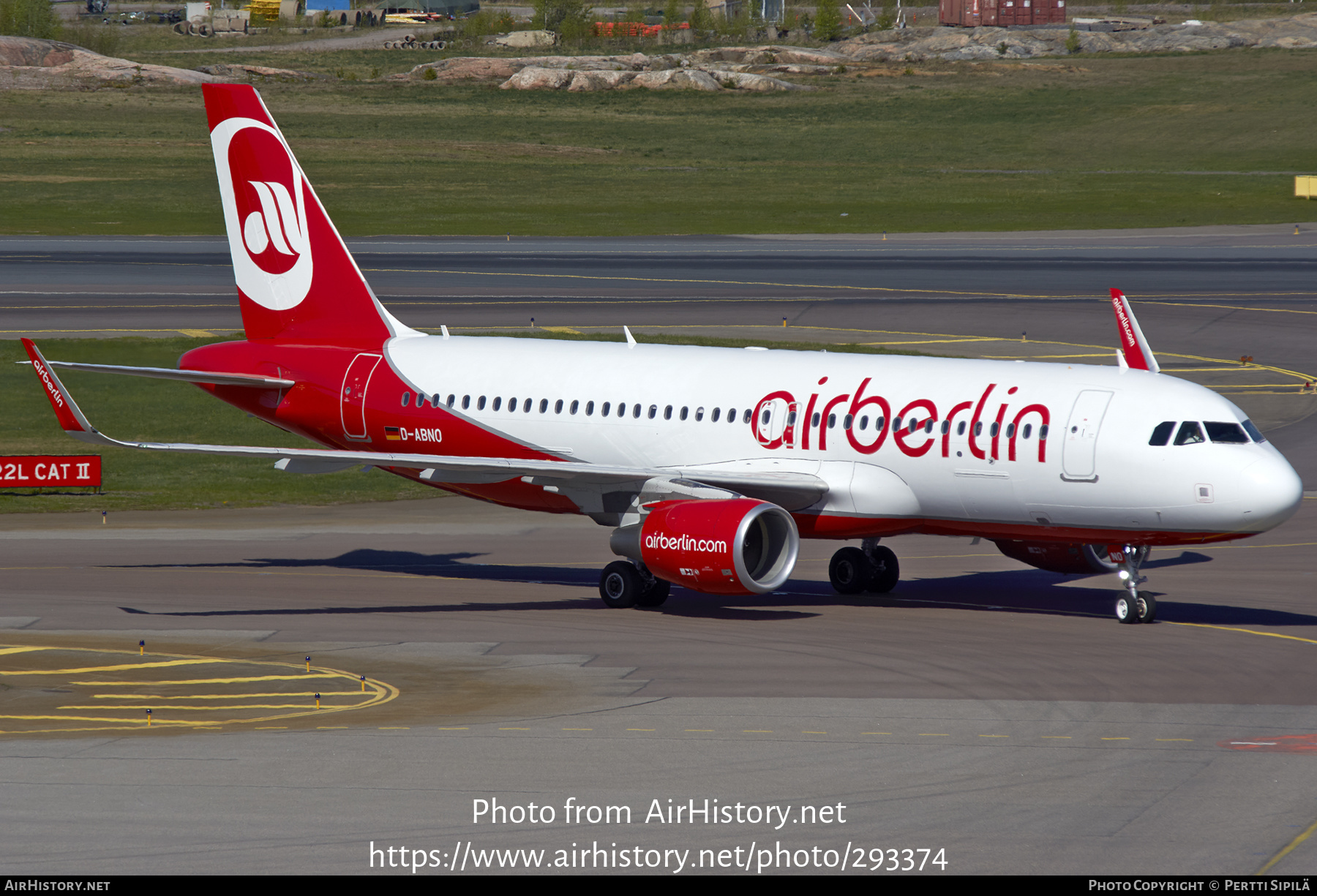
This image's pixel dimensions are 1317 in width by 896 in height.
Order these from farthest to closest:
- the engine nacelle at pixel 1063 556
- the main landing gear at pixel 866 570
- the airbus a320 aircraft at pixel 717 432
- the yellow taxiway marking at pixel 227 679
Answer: the main landing gear at pixel 866 570, the engine nacelle at pixel 1063 556, the airbus a320 aircraft at pixel 717 432, the yellow taxiway marking at pixel 227 679

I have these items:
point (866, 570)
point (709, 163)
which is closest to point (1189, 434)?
point (866, 570)

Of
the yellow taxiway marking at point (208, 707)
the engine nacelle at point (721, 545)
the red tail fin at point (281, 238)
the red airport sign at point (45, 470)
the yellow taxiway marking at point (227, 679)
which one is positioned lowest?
the red airport sign at point (45, 470)

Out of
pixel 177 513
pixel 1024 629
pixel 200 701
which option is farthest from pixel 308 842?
pixel 177 513

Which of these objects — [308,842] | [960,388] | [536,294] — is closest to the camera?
[308,842]

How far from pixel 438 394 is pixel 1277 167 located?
131582 millimetres

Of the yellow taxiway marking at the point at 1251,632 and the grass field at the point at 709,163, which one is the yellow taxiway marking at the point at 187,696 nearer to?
the yellow taxiway marking at the point at 1251,632

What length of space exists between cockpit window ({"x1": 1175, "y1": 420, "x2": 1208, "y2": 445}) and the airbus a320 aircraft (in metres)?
0.05

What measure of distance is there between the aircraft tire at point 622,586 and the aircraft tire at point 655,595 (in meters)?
0.08

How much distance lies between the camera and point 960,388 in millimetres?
33594

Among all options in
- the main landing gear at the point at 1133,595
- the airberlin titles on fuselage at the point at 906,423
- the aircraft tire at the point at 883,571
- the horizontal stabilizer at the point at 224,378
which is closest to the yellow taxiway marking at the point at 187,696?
the horizontal stabilizer at the point at 224,378

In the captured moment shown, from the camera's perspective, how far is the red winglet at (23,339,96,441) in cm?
3216

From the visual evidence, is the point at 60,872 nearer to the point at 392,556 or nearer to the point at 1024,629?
the point at 1024,629

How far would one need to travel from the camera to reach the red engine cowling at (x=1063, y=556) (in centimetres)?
3441

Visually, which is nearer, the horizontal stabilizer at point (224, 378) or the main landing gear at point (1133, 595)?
the main landing gear at point (1133, 595)
